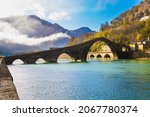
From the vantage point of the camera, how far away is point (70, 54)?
28094 mm

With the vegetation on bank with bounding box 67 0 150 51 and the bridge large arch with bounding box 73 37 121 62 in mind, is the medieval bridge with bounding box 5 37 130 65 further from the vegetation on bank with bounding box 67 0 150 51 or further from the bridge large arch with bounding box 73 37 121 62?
the vegetation on bank with bounding box 67 0 150 51

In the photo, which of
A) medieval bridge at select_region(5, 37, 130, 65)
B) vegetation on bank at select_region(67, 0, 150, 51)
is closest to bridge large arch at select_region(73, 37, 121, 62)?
medieval bridge at select_region(5, 37, 130, 65)

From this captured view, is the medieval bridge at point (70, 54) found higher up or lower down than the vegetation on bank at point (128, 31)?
lower down

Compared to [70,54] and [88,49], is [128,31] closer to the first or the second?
[88,49]

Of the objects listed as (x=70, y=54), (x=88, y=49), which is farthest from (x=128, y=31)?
(x=70, y=54)

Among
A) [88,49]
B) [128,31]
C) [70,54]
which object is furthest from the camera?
[128,31]

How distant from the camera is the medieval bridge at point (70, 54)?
2466 cm

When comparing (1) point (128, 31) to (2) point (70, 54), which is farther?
(1) point (128, 31)

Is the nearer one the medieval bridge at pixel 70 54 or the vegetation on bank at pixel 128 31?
the medieval bridge at pixel 70 54

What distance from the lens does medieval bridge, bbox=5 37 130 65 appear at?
2466 cm

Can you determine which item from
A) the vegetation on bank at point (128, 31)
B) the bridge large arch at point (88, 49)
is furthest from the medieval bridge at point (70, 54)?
the vegetation on bank at point (128, 31)

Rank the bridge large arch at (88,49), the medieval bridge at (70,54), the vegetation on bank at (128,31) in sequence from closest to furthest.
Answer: the medieval bridge at (70,54), the bridge large arch at (88,49), the vegetation on bank at (128,31)

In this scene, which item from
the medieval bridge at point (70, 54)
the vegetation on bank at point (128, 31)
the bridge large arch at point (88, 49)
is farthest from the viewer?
the vegetation on bank at point (128, 31)

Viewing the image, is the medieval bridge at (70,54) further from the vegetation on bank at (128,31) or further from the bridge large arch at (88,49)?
the vegetation on bank at (128,31)
